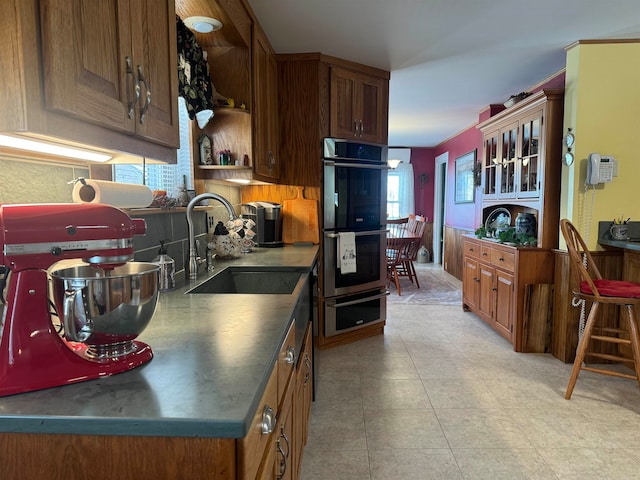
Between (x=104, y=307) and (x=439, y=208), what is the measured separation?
7.71 meters

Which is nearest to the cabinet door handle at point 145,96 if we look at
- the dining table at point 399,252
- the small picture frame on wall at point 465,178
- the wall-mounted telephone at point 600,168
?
the wall-mounted telephone at point 600,168

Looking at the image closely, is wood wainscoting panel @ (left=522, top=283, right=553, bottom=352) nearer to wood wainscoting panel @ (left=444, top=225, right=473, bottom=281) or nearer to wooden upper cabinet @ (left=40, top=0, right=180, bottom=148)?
wood wainscoting panel @ (left=444, top=225, right=473, bottom=281)

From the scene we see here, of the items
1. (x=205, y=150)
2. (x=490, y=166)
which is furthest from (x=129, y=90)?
(x=490, y=166)

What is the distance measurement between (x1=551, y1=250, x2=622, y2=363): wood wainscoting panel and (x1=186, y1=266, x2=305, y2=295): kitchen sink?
2.07 metres

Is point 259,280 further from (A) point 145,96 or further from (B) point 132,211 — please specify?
(A) point 145,96

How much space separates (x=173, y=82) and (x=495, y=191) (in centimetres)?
354

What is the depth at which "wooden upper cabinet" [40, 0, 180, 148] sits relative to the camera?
0.69 meters

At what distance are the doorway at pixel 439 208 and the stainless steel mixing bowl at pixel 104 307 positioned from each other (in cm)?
741

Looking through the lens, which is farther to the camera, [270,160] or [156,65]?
[270,160]

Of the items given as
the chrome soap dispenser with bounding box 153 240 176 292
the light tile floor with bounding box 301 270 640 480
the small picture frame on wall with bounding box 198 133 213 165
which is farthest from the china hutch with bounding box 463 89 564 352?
the chrome soap dispenser with bounding box 153 240 176 292

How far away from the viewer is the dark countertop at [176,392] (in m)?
0.64

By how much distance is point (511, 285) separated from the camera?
10.7 ft

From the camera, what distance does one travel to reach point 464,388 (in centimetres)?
258

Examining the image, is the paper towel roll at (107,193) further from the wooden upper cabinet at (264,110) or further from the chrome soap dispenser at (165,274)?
the wooden upper cabinet at (264,110)
